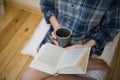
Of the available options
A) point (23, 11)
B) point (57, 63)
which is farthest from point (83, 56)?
point (23, 11)

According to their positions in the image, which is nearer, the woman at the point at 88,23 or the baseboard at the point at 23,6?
the woman at the point at 88,23

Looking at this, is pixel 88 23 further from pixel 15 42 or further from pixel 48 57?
pixel 15 42

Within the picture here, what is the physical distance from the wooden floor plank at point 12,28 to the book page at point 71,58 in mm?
792

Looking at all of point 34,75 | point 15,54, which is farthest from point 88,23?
point 15,54

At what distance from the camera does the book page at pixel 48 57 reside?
0.72 metres

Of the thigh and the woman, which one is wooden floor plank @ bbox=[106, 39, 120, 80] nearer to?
the woman

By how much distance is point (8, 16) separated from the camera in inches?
64.4

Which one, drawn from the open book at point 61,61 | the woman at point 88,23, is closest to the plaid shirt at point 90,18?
the woman at point 88,23

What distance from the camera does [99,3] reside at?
2.53ft

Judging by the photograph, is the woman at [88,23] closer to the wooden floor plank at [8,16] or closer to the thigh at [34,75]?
the thigh at [34,75]

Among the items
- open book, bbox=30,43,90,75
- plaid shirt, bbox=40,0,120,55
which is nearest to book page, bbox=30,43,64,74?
open book, bbox=30,43,90,75

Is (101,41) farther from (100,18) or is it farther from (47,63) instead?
(47,63)

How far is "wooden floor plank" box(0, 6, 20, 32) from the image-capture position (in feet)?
5.13

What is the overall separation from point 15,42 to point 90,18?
0.79 meters
